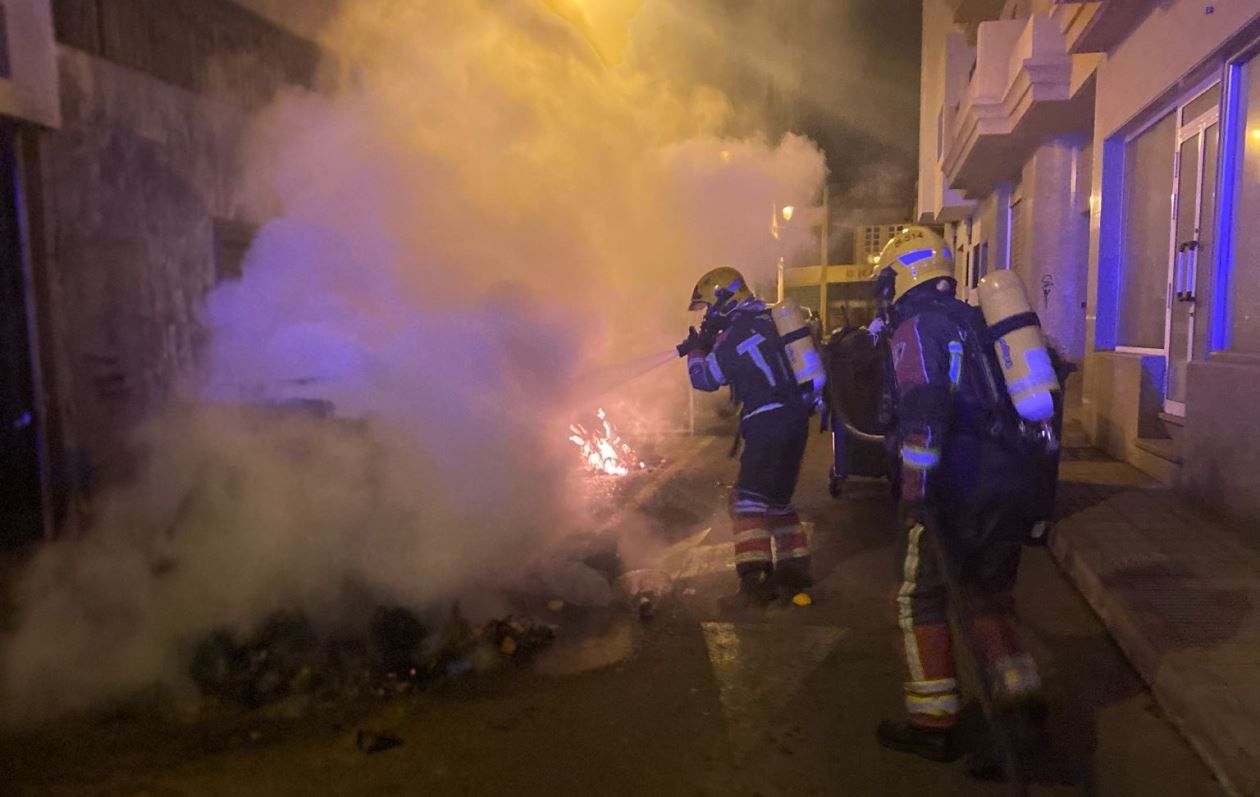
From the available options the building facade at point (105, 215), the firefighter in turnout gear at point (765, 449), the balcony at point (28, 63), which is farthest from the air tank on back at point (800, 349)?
the balcony at point (28, 63)

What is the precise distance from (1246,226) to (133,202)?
25.1ft

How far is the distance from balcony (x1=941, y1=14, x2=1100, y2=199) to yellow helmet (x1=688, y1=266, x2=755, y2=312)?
5.85m

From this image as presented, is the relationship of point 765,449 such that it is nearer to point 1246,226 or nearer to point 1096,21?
point 1246,226

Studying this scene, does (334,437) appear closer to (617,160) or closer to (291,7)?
(291,7)

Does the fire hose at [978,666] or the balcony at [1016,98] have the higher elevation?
the balcony at [1016,98]

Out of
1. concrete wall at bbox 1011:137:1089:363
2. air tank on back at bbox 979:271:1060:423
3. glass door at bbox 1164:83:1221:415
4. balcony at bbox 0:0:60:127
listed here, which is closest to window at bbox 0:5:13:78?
balcony at bbox 0:0:60:127

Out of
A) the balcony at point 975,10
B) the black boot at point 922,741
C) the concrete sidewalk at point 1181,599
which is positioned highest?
the balcony at point 975,10

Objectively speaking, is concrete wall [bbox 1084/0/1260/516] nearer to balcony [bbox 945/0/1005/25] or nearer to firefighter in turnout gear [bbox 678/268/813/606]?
firefighter in turnout gear [bbox 678/268/813/606]

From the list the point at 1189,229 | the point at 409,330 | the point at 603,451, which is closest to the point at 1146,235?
the point at 1189,229

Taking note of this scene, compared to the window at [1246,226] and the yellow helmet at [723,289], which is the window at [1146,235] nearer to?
the window at [1246,226]

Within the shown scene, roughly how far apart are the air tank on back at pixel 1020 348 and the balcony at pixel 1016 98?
700 cm

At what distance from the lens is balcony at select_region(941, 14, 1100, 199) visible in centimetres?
920

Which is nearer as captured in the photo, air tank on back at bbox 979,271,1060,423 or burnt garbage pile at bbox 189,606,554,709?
air tank on back at bbox 979,271,1060,423

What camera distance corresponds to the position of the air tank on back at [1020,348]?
3016 mm
